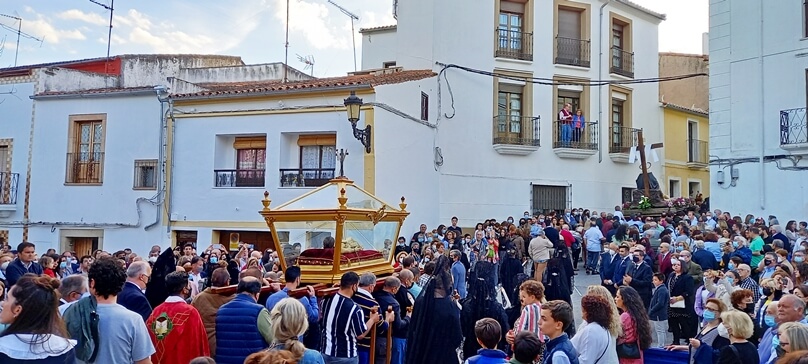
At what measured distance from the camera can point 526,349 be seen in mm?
4531

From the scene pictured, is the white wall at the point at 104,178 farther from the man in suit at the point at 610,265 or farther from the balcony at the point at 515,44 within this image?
the man in suit at the point at 610,265

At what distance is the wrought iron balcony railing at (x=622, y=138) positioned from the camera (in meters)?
23.9

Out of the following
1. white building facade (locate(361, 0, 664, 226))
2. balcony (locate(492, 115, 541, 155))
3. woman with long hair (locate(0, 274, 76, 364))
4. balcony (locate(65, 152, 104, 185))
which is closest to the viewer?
woman with long hair (locate(0, 274, 76, 364))

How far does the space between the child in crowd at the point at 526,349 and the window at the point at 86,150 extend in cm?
1702

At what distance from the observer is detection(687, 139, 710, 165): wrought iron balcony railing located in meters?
26.8

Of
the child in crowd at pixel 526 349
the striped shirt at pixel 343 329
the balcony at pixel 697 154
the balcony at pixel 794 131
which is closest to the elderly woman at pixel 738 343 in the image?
the child in crowd at pixel 526 349

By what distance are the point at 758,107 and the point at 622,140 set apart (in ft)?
19.1

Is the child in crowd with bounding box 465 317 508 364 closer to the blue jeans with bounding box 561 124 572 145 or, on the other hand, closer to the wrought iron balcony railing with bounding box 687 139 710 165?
the blue jeans with bounding box 561 124 572 145

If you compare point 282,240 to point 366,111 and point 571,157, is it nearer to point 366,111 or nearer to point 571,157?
point 366,111

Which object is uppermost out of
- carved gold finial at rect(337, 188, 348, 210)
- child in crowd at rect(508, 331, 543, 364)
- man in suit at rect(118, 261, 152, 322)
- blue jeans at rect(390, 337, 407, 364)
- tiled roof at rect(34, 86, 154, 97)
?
tiled roof at rect(34, 86, 154, 97)

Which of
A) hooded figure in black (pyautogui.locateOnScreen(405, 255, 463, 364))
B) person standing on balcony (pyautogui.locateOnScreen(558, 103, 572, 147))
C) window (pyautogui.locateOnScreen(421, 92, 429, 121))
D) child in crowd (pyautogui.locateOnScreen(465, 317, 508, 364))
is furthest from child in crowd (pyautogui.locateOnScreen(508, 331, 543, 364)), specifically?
person standing on balcony (pyautogui.locateOnScreen(558, 103, 572, 147))

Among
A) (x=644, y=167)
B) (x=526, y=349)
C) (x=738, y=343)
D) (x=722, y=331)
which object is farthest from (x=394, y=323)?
(x=644, y=167)

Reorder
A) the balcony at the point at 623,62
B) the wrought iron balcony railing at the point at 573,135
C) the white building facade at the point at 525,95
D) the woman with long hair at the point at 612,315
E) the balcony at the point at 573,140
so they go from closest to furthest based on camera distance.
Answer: the woman with long hair at the point at 612,315, the white building facade at the point at 525,95, the balcony at the point at 573,140, the wrought iron balcony railing at the point at 573,135, the balcony at the point at 623,62

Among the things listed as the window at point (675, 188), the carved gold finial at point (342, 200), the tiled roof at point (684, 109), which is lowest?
the carved gold finial at point (342, 200)
